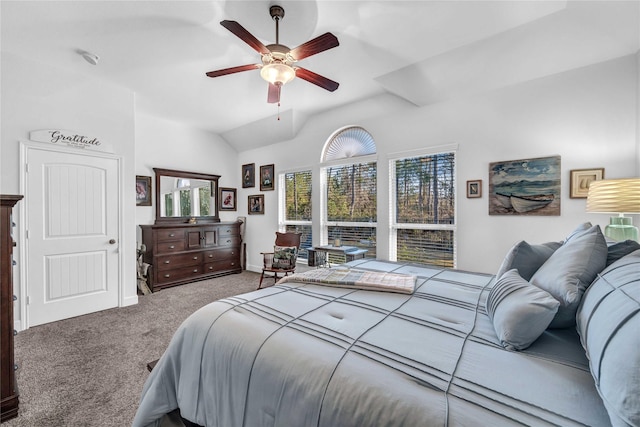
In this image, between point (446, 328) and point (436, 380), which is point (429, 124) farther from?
point (436, 380)

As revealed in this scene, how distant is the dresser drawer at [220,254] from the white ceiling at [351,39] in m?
2.89

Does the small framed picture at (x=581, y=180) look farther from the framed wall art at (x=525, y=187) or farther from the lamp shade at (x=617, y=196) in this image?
the lamp shade at (x=617, y=196)

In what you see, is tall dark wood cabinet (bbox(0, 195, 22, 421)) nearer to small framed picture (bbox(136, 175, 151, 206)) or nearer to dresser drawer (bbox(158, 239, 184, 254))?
dresser drawer (bbox(158, 239, 184, 254))

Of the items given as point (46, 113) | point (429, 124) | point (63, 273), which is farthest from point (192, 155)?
point (429, 124)

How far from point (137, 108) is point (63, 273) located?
2650mm

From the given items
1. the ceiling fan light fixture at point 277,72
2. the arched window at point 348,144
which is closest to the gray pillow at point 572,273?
the ceiling fan light fixture at point 277,72

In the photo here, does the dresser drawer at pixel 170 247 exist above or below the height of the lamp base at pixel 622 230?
below

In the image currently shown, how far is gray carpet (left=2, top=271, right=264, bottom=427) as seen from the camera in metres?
1.70

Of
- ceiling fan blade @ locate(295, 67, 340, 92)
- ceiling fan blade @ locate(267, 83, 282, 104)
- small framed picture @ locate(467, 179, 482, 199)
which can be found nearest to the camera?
ceiling fan blade @ locate(295, 67, 340, 92)

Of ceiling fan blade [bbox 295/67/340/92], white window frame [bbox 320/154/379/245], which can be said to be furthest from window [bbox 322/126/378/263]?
ceiling fan blade [bbox 295/67/340/92]

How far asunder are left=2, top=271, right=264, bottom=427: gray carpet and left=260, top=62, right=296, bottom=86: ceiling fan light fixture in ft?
8.44

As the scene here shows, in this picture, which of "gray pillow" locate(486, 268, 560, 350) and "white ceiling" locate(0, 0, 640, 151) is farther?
"white ceiling" locate(0, 0, 640, 151)

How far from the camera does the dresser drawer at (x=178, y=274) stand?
14.5 feet

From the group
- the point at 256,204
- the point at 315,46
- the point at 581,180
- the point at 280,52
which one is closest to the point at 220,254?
the point at 256,204
